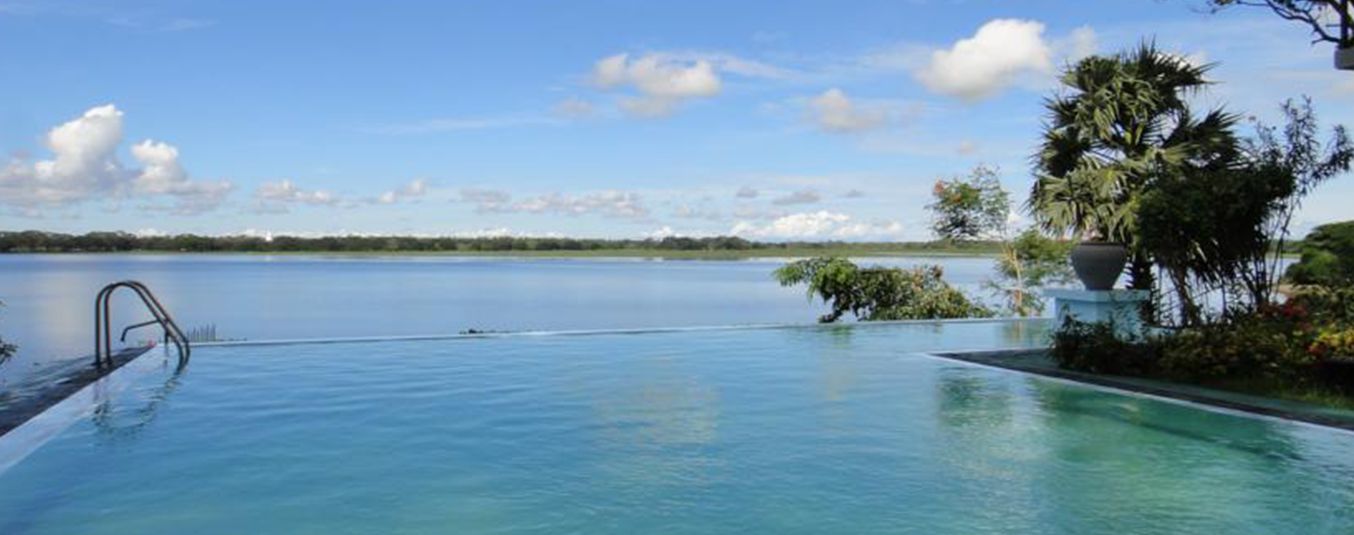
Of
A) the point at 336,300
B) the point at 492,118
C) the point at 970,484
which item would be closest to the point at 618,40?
the point at 492,118

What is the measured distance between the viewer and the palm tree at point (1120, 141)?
11242 millimetres

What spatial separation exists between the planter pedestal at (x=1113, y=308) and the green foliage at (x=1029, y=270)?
8239 mm

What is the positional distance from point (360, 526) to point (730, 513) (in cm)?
135

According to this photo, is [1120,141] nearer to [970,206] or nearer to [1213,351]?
[970,206]

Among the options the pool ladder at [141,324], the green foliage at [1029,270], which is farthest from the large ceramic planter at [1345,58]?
the green foliage at [1029,270]

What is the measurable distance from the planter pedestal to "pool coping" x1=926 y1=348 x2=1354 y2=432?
0.65 m

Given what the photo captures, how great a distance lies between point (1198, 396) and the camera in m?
6.38

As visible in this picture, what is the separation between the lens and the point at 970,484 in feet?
13.8

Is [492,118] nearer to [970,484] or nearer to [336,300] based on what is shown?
[336,300]

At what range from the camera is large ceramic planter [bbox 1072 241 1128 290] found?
868cm

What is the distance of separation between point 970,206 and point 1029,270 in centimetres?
218

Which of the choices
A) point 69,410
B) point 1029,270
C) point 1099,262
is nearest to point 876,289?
point 1029,270

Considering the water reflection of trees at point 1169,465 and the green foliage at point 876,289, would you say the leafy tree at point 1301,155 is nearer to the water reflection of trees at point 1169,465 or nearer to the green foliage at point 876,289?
the water reflection of trees at point 1169,465

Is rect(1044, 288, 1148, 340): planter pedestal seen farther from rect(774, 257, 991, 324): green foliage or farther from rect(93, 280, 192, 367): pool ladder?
rect(93, 280, 192, 367): pool ladder
